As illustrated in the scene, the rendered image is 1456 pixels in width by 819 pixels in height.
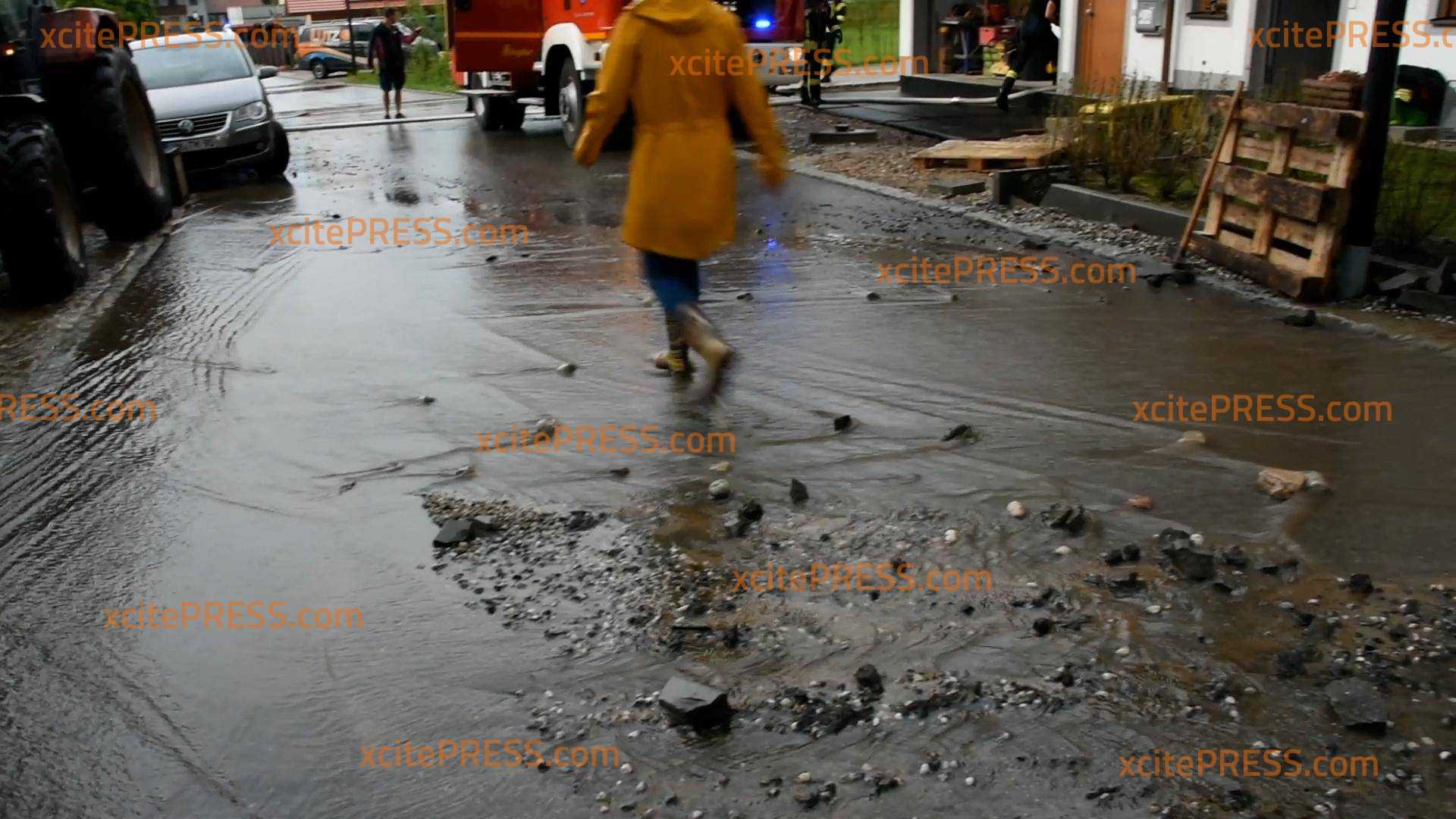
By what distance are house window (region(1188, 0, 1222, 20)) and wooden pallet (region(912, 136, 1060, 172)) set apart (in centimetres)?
561

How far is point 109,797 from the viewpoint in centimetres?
340

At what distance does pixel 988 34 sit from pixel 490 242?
16779 mm

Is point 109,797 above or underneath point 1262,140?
underneath

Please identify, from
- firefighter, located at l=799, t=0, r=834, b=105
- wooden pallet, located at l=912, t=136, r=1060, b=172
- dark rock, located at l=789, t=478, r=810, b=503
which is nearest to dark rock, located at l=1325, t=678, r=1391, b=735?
dark rock, located at l=789, t=478, r=810, b=503

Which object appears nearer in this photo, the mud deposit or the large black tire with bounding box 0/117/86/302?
the mud deposit

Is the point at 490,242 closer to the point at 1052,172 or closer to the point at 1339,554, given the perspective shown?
the point at 1052,172

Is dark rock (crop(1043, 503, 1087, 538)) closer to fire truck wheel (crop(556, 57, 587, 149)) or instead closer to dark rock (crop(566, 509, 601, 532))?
dark rock (crop(566, 509, 601, 532))

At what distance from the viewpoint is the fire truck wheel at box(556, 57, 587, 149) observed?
17.9 meters

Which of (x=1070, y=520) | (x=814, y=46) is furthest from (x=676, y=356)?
(x=814, y=46)

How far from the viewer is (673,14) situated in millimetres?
5766

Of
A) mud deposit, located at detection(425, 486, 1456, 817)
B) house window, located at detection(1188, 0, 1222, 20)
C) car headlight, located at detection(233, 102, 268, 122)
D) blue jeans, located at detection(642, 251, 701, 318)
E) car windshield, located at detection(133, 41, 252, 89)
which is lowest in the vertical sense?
mud deposit, located at detection(425, 486, 1456, 817)

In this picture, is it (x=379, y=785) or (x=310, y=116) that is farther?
(x=310, y=116)

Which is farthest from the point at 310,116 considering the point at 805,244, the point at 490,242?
the point at 805,244

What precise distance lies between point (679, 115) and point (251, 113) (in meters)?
11.3
